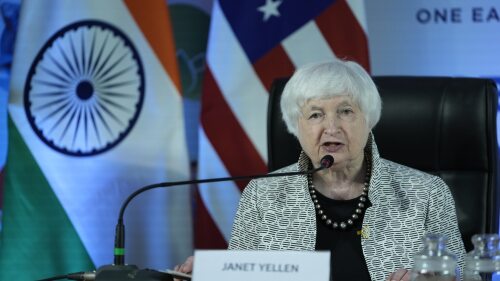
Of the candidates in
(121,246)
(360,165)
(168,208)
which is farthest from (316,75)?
(168,208)

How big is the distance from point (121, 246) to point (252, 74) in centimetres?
152

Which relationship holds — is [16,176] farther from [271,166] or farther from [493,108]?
[493,108]

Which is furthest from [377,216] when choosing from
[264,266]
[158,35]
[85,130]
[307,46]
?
[85,130]

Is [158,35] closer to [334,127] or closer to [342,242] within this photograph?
[334,127]

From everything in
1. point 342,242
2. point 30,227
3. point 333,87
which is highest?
point 333,87

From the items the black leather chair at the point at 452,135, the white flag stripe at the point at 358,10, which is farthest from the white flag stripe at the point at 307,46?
the black leather chair at the point at 452,135

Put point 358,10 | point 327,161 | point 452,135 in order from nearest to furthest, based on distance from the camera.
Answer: point 327,161 < point 452,135 < point 358,10

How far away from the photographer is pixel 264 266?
1.46 m

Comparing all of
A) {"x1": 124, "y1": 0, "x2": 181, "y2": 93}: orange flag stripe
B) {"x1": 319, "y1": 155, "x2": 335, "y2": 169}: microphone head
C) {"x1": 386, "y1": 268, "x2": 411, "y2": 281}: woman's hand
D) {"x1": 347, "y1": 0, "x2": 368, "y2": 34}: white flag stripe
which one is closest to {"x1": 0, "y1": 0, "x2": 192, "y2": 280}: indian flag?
{"x1": 124, "y1": 0, "x2": 181, "y2": 93}: orange flag stripe

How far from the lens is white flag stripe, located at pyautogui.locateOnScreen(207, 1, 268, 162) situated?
3.16 m

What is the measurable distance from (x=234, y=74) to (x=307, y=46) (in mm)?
279

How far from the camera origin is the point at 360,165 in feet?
7.80

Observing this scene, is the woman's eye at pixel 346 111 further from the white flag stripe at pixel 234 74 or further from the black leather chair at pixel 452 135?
the white flag stripe at pixel 234 74

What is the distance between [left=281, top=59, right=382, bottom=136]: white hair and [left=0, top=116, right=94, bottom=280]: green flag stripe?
4.03 feet
